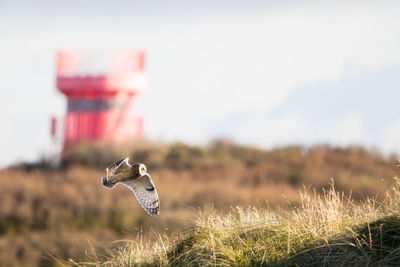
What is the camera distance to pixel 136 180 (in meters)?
4.68

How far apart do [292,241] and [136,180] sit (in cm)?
209

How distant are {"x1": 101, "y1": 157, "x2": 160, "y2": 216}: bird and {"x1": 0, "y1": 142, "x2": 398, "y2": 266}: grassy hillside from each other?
379 inches

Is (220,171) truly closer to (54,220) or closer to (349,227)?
(54,220)

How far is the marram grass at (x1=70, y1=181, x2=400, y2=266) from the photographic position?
Answer: 554 cm

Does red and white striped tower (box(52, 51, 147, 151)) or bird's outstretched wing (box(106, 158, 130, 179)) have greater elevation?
bird's outstretched wing (box(106, 158, 130, 179))

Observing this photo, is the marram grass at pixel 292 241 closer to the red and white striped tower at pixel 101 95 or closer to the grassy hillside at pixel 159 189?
the grassy hillside at pixel 159 189

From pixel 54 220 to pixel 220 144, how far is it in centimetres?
925

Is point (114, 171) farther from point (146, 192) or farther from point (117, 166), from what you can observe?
point (146, 192)

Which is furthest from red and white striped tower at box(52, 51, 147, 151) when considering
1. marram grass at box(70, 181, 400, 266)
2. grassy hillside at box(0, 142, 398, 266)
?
marram grass at box(70, 181, 400, 266)

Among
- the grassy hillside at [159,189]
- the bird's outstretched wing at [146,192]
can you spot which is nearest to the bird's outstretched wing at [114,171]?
the bird's outstretched wing at [146,192]

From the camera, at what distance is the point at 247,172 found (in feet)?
65.7

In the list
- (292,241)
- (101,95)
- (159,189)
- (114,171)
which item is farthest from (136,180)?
(101,95)

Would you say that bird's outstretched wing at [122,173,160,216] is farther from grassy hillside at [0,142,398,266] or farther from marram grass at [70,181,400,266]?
grassy hillside at [0,142,398,266]

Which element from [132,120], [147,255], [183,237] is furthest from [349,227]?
[132,120]
